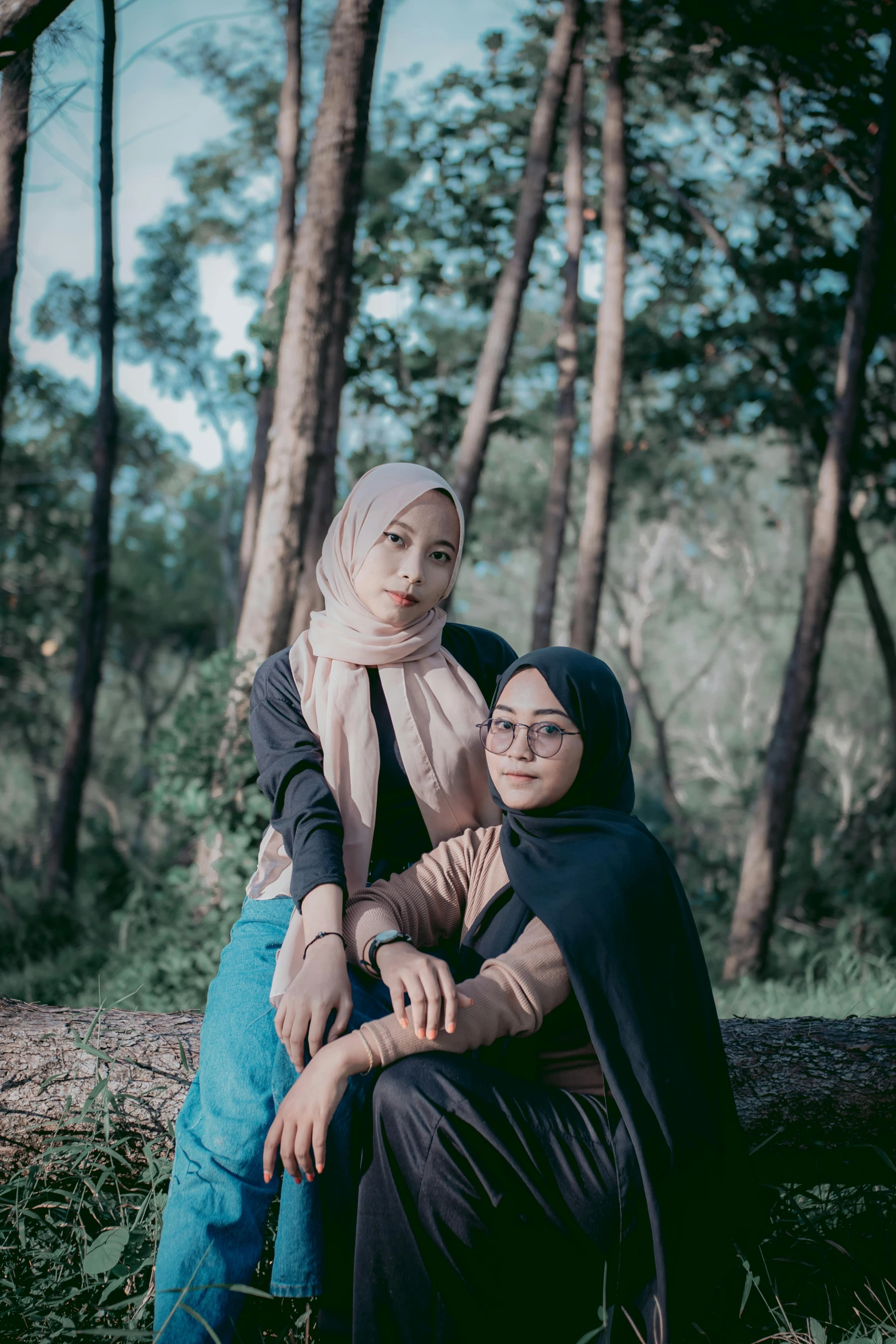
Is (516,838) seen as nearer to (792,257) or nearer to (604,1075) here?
(604,1075)

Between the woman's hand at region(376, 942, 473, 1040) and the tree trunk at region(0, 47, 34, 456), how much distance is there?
325 cm

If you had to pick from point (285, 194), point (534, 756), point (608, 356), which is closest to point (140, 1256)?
point (534, 756)

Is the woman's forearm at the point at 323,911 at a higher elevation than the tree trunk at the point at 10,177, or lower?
lower

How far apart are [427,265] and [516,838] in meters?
6.67

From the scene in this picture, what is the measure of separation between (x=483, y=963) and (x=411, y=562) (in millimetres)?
890

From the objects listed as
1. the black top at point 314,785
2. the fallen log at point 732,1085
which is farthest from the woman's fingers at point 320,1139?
the fallen log at point 732,1085

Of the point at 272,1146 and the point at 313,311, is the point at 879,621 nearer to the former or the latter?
the point at 313,311

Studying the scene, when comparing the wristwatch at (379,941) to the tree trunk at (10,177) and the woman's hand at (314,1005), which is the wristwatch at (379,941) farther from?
the tree trunk at (10,177)

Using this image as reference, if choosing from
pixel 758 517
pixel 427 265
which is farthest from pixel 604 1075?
pixel 758 517

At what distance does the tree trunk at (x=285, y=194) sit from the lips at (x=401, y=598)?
711cm

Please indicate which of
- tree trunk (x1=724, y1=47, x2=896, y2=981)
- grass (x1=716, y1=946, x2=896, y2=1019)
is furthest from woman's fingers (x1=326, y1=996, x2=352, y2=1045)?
tree trunk (x1=724, y1=47, x2=896, y2=981)

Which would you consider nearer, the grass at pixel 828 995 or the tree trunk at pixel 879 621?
the grass at pixel 828 995

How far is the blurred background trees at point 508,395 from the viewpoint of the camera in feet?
16.4

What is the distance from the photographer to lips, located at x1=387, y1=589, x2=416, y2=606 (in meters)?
2.16
